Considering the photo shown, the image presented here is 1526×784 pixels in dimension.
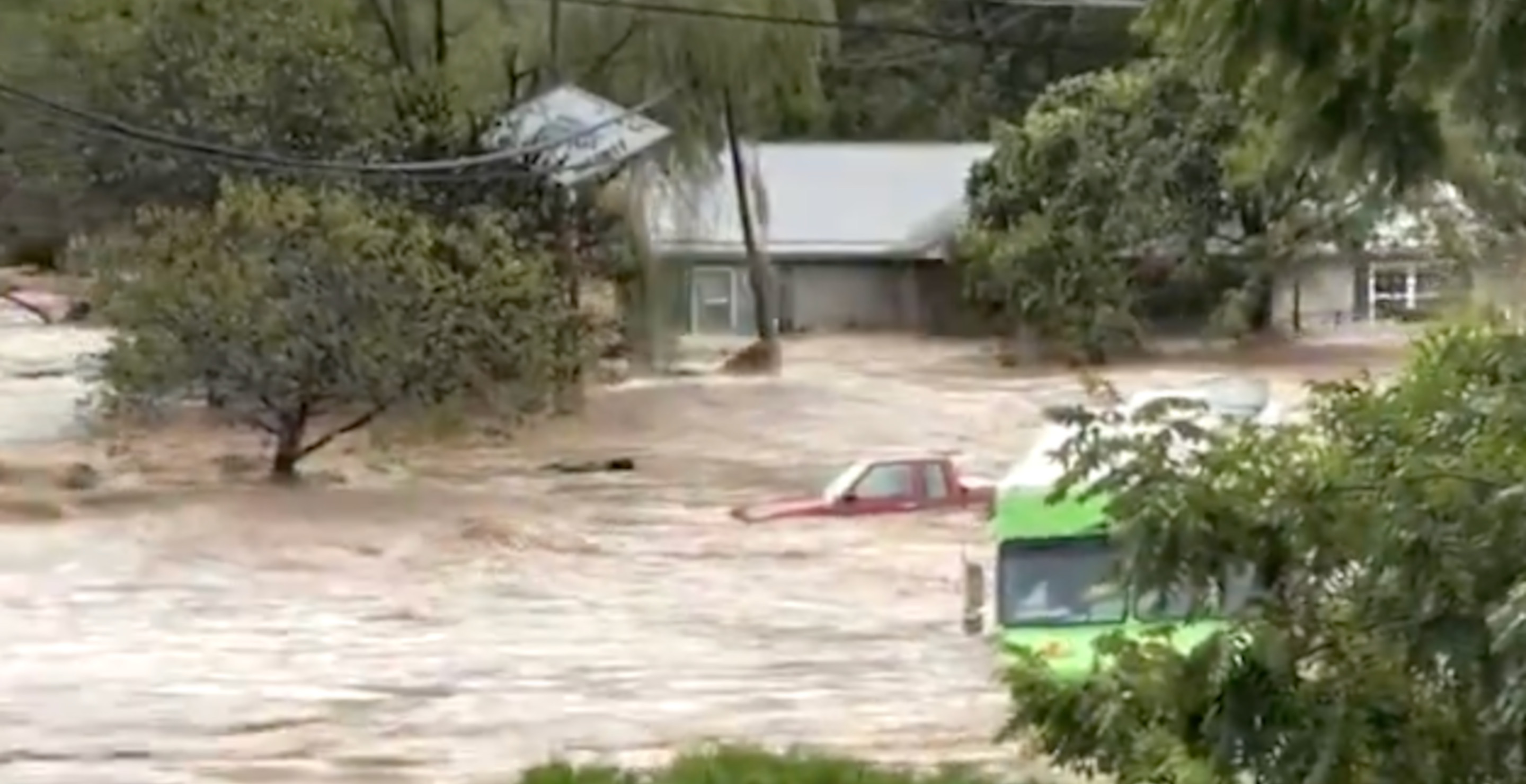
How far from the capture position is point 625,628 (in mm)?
27125

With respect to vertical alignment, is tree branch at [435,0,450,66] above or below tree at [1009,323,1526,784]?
above

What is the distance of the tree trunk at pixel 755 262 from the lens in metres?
50.2

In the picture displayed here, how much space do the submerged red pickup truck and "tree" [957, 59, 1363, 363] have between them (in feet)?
61.1

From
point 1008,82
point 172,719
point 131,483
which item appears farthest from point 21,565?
point 1008,82

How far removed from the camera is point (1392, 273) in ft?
149

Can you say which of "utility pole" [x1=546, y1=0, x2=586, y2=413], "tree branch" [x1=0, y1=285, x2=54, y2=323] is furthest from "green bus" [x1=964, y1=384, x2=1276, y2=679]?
"tree branch" [x1=0, y1=285, x2=54, y2=323]

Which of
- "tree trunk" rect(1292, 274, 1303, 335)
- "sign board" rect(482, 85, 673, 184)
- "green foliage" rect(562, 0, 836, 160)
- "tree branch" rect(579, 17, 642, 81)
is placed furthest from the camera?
"tree trunk" rect(1292, 274, 1303, 335)

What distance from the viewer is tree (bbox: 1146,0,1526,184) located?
616 centimetres

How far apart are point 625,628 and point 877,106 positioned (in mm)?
49849

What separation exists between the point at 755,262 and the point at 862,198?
430 inches

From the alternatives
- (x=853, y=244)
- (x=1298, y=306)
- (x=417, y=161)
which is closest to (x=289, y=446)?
(x=417, y=161)

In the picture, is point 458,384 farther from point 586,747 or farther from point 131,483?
point 586,747

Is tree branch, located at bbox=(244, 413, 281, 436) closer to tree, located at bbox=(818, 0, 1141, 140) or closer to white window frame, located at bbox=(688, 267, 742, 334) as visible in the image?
white window frame, located at bbox=(688, 267, 742, 334)

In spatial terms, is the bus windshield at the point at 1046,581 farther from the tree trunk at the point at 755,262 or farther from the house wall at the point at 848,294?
the house wall at the point at 848,294
